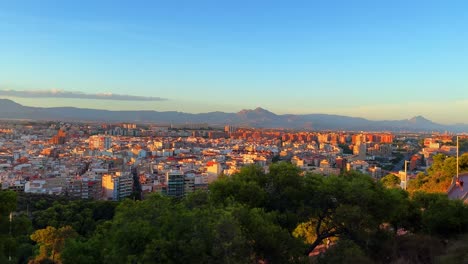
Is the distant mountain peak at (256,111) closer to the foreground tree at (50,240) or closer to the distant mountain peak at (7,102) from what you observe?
the distant mountain peak at (7,102)

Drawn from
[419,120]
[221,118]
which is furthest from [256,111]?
[419,120]

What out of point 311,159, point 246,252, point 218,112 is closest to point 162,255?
point 246,252

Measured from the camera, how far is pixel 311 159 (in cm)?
4903

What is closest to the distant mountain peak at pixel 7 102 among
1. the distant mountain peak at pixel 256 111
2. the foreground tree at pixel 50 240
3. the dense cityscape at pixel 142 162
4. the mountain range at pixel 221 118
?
the mountain range at pixel 221 118

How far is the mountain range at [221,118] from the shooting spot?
130m

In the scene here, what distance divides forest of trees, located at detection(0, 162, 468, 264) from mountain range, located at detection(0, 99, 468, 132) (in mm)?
125076

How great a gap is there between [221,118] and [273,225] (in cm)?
15628

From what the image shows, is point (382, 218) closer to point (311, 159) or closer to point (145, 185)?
point (145, 185)

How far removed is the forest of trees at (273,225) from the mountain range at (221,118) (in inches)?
4924

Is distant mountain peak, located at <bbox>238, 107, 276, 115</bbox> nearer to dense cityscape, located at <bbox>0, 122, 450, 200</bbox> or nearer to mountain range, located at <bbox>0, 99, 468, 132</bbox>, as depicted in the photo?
mountain range, located at <bbox>0, 99, 468, 132</bbox>

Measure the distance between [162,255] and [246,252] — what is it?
1172 mm

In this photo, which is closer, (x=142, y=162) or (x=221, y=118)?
(x=142, y=162)

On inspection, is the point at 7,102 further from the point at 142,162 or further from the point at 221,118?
the point at 142,162

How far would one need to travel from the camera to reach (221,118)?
162500mm
